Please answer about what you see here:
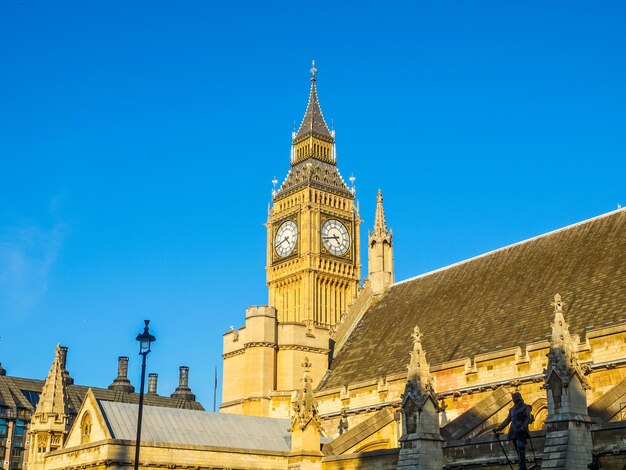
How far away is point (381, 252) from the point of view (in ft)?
173

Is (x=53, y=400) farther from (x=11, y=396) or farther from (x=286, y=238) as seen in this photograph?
(x=11, y=396)

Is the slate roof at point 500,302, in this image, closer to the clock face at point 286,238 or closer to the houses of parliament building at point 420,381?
the houses of parliament building at point 420,381

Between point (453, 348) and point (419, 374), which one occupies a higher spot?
point (453, 348)

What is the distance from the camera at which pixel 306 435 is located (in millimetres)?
33594

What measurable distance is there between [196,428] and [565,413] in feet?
59.3

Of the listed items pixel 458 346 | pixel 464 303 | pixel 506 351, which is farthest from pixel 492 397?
pixel 464 303

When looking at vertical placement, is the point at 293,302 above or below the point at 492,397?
above

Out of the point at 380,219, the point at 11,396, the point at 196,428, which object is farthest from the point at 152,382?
the point at 196,428

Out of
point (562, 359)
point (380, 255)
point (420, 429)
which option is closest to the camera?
point (562, 359)

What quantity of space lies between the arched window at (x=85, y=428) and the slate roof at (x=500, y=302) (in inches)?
505

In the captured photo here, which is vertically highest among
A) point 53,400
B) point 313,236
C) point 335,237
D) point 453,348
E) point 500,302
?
point 335,237

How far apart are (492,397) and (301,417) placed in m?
7.18

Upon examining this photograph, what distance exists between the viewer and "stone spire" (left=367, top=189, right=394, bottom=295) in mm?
52156

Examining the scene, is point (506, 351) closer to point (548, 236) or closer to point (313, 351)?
point (548, 236)
